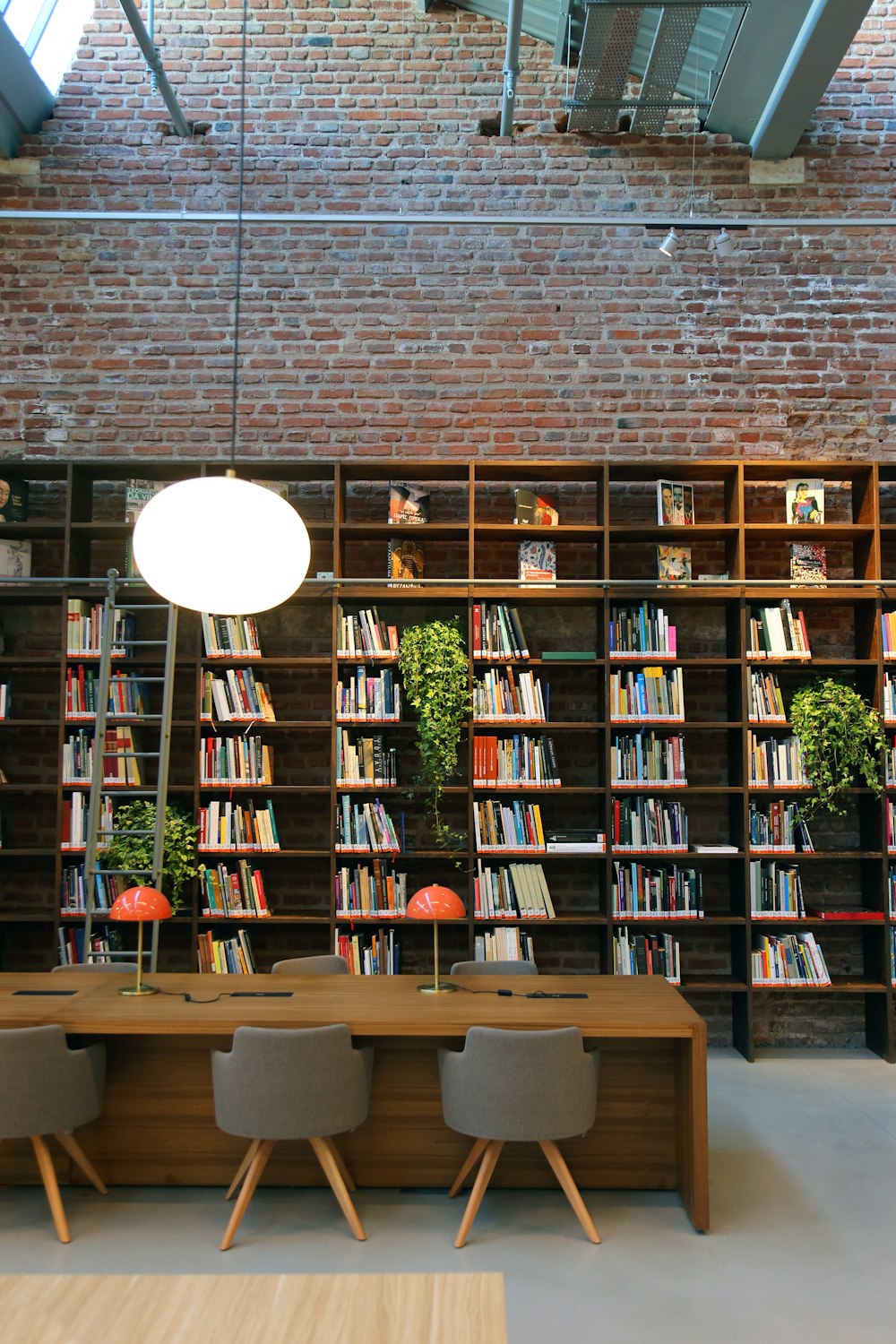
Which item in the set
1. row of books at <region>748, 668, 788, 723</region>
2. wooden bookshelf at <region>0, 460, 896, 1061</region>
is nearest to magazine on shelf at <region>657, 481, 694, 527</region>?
wooden bookshelf at <region>0, 460, 896, 1061</region>

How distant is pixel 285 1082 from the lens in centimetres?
354

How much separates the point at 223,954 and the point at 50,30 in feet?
18.5

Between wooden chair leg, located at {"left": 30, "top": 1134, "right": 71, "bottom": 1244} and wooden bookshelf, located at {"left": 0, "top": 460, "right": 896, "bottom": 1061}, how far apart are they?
209cm

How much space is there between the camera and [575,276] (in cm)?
648

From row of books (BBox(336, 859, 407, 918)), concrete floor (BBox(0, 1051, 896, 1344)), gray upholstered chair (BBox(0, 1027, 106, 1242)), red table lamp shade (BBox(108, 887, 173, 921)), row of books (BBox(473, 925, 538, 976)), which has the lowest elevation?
concrete floor (BBox(0, 1051, 896, 1344))

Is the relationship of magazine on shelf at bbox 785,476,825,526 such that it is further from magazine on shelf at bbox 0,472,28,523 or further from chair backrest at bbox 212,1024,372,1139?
magazine on shelf at bbox 0,472,28,523

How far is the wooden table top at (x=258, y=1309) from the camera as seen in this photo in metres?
1.63

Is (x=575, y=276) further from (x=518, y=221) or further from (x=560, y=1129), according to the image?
(x=560, y=1129)

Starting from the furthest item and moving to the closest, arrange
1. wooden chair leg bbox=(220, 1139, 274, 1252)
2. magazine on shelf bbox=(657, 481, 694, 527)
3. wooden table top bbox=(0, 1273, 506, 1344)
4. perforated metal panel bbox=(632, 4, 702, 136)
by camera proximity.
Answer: magazine on shelf bbox=(657, 481, 694, 527) → perforated metal panel bbox=(632, 4, 702, 136) → wooden chair leg bbox=(220, 1139, 274, 1252) → wooden table top bbox=(0, 1273, 506, 1344)

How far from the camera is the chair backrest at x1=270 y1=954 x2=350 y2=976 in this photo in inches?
186

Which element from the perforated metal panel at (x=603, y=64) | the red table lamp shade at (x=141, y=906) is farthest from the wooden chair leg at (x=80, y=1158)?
the perforated metal panel at (x=603, y=64)

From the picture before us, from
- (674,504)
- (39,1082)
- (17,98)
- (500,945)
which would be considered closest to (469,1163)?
(39,1082)

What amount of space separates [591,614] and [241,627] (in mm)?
2090

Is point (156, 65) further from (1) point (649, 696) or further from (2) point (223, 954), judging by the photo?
(2) point (223, 954)
